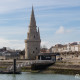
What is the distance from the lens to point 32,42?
3290 inches

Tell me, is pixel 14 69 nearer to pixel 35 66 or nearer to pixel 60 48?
pixel 35 66

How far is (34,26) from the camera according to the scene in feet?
274

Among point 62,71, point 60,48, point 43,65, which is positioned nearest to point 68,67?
point 62,71

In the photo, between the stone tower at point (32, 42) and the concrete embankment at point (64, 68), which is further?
the stone tower at point (32, 42)

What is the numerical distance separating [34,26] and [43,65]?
19772 millimetres

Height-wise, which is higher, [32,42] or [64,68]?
[32,42]

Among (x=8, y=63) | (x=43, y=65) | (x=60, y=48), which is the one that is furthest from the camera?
(x=60, y=48)

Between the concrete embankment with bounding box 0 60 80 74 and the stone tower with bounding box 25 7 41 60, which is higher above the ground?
the stone tower with bounding box 25 7 41 60

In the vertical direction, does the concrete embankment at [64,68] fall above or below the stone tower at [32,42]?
below

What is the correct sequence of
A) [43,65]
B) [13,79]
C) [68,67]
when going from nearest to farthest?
1. [13,79]
2. [68,67]
3. [43,65]

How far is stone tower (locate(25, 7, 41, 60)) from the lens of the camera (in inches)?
3278

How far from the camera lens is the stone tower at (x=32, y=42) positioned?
273 ft

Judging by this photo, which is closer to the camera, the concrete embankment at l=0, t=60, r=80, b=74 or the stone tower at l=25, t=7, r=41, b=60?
the concrete embankment at l=0, t=60, r=80, b=74

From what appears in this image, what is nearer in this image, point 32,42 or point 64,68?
point 64,68
